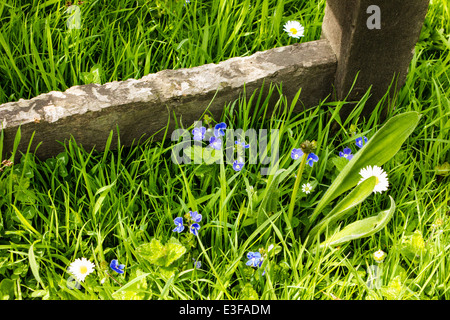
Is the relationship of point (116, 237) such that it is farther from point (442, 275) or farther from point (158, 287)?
point (442, 275)

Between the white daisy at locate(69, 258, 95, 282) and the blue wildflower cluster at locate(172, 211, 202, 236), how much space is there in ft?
0.90

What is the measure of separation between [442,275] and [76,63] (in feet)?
4.99

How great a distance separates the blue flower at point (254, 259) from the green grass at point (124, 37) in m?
0.84

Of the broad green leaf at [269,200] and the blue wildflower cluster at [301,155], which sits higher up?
the blue wildflower cluster at [301,155]

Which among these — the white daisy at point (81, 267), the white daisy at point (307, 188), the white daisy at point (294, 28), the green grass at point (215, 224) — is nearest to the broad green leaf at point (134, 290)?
the green grass at point (215, 224)

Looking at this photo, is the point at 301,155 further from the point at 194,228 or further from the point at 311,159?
the point at 194,228

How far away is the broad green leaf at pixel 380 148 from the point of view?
1.40 m

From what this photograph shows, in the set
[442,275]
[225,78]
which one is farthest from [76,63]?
[442,275]

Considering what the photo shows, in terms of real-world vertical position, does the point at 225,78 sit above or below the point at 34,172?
above

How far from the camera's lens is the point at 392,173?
1746 mm

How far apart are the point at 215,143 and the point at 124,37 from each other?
718 mm

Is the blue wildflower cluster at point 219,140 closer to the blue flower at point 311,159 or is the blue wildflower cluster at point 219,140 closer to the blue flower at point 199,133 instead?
the blue flower at point 199,133

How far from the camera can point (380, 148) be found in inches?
57.2
